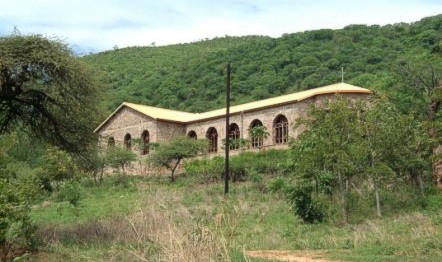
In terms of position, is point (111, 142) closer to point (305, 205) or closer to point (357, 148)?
point (357, 148)

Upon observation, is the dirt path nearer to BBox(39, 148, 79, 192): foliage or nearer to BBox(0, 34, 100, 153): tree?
BBox(39, 148, 79, 192): foliage

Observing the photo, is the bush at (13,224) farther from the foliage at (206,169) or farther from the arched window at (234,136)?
the arched window at (234,136)

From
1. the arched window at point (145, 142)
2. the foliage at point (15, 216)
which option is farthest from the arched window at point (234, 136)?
the foliage at point (15, 216)

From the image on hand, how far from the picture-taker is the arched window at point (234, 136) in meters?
42.8

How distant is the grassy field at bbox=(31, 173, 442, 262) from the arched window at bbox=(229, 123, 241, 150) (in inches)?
441

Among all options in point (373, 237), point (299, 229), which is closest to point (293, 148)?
point (299, 229)

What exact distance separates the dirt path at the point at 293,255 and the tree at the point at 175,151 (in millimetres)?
25357

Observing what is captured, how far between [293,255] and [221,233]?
7.95 meters

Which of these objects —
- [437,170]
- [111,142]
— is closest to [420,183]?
[437,170]

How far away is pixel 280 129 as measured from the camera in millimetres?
41031

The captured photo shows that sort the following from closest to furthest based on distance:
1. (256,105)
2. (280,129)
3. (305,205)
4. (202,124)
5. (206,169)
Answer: (305,205), (206,169), (280,129), (256,105), (202,124)

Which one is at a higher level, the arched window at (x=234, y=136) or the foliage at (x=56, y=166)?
the arched window at (x=234, y=136)

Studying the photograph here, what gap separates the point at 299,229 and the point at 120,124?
30.8 m

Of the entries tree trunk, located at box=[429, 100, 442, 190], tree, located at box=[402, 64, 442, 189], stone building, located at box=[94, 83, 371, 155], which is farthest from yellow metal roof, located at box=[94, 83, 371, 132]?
tree trunk, located at box=[429, 100, 442, 190]
